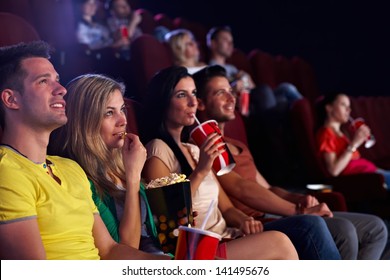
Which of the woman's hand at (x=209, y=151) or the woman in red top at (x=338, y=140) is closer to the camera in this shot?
the woman's hand at (x=209, y=151)

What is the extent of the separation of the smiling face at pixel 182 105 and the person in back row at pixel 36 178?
0.34m

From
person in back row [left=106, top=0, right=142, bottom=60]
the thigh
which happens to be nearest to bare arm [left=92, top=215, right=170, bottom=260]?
the thigh

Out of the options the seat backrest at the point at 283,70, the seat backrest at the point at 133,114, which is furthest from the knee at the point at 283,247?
the seat backrest at the point at 283,70

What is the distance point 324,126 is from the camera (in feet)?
6.86

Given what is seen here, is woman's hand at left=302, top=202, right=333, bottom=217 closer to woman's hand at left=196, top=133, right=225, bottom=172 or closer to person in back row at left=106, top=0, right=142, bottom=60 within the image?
woman's hand at left=196, top=133, right=225, bottom=172

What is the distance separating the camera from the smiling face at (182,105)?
3.93 feet

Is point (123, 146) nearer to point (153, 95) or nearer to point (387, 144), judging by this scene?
point (153, 95)

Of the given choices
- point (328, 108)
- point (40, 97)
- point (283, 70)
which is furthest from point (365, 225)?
point (283, 70)

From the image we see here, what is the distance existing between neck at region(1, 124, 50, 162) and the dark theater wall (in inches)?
92.6

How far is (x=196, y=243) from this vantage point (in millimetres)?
830

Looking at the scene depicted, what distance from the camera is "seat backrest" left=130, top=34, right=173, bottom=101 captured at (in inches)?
66.0

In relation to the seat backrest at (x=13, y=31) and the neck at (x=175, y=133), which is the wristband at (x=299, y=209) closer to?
the neck at (x=175, y=133)

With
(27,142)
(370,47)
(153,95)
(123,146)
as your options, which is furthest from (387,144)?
(27,142)
